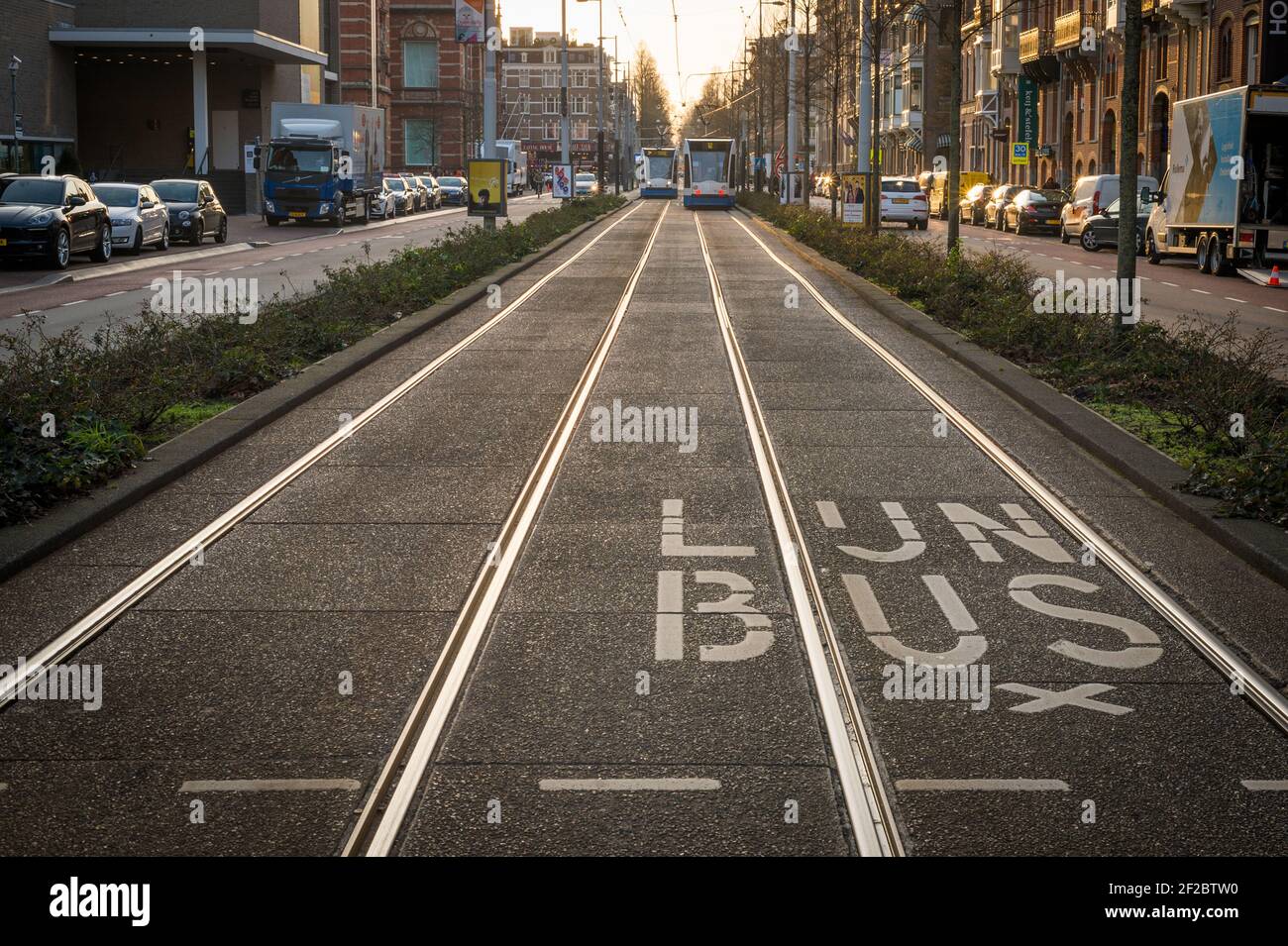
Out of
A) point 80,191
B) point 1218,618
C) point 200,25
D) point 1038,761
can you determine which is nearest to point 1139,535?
point 1218,618

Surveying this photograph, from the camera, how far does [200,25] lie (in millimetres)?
60062

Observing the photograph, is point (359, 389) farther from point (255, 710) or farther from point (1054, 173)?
point (1054, 173)

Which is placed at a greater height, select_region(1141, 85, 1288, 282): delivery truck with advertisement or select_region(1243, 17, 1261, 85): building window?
select_region(1243, 17, 1261, 85): building window

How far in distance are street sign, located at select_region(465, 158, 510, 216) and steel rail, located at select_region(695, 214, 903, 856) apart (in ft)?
94.2

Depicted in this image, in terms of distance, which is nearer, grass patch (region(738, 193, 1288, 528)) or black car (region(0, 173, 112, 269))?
grass patch (region(738, 193, 1288, 528))

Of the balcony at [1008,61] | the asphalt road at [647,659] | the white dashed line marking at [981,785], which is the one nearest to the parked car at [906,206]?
the balcony at [1008,61]

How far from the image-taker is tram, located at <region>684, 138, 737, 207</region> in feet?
239

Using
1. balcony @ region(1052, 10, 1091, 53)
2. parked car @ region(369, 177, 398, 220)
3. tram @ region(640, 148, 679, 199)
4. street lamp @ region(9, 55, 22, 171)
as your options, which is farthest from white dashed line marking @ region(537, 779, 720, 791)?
tram @ region(640, 148, 679, 199)

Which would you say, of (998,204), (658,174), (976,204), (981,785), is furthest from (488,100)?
(658,174)

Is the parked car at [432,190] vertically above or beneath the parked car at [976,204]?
above

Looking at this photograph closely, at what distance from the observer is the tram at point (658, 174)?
89.9m

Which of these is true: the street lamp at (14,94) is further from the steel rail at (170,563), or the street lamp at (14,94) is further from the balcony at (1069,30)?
the steel rail at (170,563)

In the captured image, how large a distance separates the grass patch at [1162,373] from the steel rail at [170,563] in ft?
17.0

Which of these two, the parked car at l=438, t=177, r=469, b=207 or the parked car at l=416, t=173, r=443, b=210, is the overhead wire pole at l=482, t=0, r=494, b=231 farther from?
the parked car at l=438, t=177, r=469, b=207
